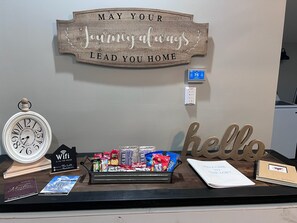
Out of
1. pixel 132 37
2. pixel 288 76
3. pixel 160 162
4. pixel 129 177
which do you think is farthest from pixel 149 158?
pixel 288 76

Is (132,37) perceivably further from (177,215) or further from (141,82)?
(177,215)

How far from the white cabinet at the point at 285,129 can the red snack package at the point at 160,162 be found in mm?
2497

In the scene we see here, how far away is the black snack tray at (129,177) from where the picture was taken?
1.11 metres

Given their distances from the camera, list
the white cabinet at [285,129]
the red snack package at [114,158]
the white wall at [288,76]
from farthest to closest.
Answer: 1. the white wall at [288,76]
2. the white cabinet at [285,129]
3. the red snack package at [114,158]

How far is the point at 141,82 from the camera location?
4.97ft

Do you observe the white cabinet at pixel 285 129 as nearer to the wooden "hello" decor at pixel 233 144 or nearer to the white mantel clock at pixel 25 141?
the wooden "hello" decor at pixel 233 144

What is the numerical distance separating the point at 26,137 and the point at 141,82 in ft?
2.61

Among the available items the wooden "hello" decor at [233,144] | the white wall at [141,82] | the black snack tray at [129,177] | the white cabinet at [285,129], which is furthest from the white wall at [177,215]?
the white cabinet at [285,129]

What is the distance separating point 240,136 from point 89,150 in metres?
1.05

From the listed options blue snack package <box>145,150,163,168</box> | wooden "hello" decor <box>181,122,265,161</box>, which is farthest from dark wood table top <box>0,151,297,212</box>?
wooden "hello" decor <box>181,122,265,161</box>

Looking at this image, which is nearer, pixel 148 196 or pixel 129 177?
pixel 148 196

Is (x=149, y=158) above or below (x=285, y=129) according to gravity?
above

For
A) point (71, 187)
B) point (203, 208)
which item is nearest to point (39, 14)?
point (71, 187)

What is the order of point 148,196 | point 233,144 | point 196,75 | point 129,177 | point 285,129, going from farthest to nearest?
point 285,129 → point 196,75 → point 233,144 → point 129,177 → point 148,196
